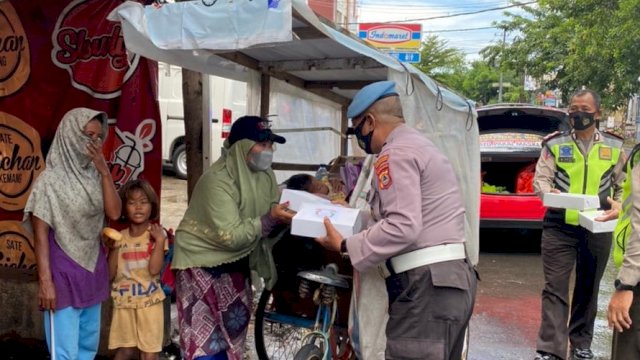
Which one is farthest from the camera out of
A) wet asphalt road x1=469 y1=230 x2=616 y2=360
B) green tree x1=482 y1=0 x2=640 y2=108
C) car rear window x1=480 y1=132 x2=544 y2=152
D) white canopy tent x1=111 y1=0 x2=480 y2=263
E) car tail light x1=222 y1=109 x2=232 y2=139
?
green tree x1=482 y1=0 x2=640 y2=108

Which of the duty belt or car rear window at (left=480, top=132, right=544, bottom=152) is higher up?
car rear window at (left=480, top=132, right=544, bottom=152)

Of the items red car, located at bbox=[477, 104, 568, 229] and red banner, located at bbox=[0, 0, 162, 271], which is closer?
red banner, located at bbox=[0, 0, 162, 271]

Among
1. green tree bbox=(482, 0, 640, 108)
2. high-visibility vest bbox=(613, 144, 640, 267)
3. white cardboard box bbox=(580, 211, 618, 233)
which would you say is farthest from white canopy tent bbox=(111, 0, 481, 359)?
green tree bbox=(482, 0, 640, 108)

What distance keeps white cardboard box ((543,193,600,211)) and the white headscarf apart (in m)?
2.87

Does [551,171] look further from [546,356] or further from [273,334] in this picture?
[273,334]

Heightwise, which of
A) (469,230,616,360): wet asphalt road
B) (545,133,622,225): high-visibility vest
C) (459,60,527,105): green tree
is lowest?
(469,230,616,360): wet asphalt road

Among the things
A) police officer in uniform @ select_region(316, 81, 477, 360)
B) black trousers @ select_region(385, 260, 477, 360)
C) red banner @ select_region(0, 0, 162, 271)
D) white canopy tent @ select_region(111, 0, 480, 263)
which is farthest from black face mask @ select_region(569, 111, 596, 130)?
red banner @ select_region(0, 0, 162, 271)

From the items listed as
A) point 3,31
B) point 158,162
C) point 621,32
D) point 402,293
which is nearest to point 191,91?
point 158,162

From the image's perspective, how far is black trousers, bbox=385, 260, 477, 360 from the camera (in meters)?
2.58

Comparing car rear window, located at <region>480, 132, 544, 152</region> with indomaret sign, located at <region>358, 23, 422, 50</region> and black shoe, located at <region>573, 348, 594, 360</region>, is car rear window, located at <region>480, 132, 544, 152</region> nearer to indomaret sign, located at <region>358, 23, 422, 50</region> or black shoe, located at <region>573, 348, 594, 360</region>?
black shoe, located at <region>573, 348, 594, 360</region>

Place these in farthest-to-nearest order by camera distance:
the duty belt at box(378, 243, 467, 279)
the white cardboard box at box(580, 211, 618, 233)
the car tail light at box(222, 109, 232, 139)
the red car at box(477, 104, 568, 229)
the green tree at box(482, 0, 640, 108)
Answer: the green tree at box(482, 0, 640, 108) → the car tail light at box(222, 109, 232, 139) → the red car at box(477, 104, 568, 229) → the white cardboard box at box(580, 211, 618, 233) → the duty belt at box(378, 243, 467, 279)

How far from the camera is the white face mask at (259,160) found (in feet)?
11.0

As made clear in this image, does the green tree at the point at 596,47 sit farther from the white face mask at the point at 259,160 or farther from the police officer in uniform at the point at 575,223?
the white face mask at the point at 259,160

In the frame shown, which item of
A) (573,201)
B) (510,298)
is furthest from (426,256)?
(510,298)
